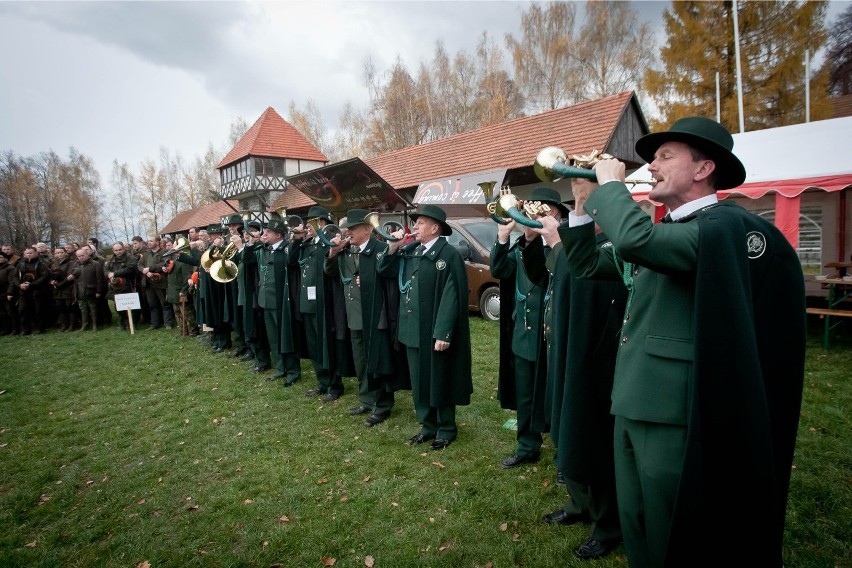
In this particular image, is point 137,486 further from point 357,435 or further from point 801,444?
point 801,444

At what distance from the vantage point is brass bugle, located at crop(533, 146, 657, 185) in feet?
6.27

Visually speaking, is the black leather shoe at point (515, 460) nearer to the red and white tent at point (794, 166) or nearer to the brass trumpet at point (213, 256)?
the red and white tent at point (794, 166)

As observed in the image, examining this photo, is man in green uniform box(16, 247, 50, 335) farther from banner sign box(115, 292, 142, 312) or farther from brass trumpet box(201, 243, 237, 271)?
brass trumpet box(201, 243, 237, 271)

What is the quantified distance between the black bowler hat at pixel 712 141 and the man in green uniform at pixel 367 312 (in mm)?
3629

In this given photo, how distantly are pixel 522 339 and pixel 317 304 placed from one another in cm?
313

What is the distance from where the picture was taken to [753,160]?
855 cm

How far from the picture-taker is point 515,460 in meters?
4.15

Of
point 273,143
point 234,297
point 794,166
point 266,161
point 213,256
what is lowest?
point 234,297

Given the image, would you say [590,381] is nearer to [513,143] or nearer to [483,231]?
[483,231]

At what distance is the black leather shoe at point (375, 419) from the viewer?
533 cm

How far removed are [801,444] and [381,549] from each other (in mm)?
3773

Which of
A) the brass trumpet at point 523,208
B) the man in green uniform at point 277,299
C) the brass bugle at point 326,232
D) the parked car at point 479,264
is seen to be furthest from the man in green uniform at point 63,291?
the brass trumpet at point 523,208

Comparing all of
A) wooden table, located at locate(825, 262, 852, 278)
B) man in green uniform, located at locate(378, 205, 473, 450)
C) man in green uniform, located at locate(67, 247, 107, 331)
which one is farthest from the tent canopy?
man in green uniform, located at locate(67, 247, 107, 331)

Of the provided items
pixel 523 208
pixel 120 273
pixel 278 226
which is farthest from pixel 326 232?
pixel 120 273
